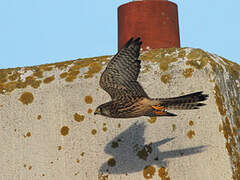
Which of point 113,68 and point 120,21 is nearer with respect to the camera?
point 113,68

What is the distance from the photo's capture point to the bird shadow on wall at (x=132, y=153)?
183 inches

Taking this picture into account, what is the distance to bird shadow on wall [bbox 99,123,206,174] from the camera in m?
4.64

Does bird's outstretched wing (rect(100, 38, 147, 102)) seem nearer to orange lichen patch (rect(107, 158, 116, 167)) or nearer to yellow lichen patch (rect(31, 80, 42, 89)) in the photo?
orange lichen patch (rect(107, 158, 116, 167))

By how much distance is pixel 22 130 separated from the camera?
518 centimetres

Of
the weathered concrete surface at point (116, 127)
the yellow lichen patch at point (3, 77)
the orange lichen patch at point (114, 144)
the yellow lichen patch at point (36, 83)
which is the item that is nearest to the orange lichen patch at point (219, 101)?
the weathered concrete surface at point (116, 127)

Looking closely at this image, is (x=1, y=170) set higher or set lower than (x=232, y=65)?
lower

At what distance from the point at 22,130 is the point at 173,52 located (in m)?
1.67

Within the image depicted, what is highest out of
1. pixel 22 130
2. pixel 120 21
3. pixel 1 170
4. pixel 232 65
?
pixel 120 21

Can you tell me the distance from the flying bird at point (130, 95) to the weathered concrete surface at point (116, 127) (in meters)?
0.50

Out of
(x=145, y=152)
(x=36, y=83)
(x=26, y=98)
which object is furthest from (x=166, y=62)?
(x=26, y=98)

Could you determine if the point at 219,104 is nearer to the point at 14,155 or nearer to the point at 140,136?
the point at 140,136

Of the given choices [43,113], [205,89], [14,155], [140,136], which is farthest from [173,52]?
[14,155]

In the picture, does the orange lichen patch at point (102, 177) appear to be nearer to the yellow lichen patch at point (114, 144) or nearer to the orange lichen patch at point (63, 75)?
the yellow lichen patch at point (114, 144)

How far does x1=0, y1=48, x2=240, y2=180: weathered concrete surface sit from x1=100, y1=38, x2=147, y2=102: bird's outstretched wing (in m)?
0.69
